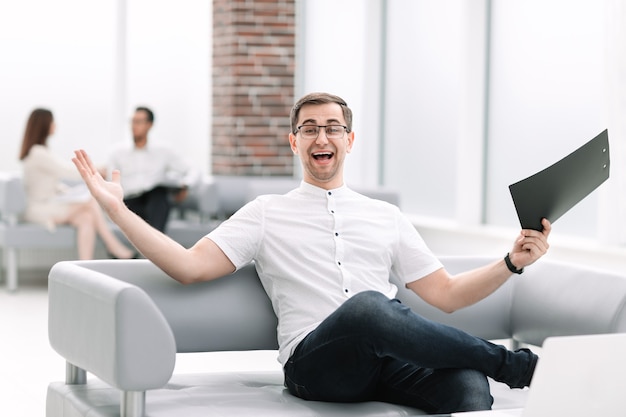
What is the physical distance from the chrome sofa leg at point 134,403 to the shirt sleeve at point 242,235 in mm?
579

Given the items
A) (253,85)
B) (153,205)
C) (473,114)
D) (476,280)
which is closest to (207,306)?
(476,280)

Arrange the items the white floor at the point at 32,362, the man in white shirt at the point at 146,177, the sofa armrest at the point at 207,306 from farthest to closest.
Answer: the man in white shirt at the point at 146,177 → the white floor at the point at 32,362 → the sofa armrest at the point at 207,306

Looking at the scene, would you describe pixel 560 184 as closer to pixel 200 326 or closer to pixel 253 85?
pixel 200 326

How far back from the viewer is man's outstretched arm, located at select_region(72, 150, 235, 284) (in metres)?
3.12

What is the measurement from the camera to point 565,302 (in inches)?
137

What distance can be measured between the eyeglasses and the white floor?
1.88 metres

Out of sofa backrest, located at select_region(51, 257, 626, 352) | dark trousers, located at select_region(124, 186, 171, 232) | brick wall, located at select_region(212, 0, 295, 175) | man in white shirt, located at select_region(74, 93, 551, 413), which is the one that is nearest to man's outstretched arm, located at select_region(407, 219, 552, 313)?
man in white shirt, located at select_region(74, 93, 551, 413)

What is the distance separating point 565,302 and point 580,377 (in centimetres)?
125

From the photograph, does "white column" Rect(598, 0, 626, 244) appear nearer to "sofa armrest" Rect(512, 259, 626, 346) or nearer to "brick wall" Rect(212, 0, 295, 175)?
"sofa armrest" Rect(512, 259, 626, 346)

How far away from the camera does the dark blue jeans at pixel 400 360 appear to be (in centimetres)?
298

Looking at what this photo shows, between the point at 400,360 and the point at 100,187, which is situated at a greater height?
the point at 100,187

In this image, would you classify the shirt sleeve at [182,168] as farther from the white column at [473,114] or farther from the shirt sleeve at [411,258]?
the shirt sleeve at [411,258]

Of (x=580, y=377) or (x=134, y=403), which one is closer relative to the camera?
(x=580, y=377)

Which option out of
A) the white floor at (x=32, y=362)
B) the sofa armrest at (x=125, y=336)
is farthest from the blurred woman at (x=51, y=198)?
the sofa armrest at (x=125, y=336)
